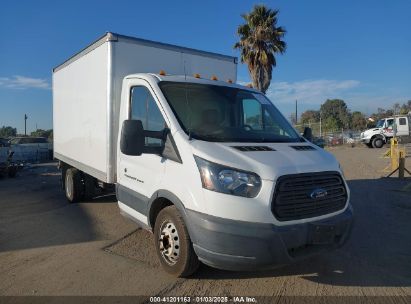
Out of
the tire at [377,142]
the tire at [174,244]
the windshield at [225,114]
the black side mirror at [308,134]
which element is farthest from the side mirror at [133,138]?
the tire at [377,142]

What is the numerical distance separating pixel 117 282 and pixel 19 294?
1.02m

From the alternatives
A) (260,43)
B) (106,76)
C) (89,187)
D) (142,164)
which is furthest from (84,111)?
(260,43)

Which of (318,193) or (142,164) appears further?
(142,164)

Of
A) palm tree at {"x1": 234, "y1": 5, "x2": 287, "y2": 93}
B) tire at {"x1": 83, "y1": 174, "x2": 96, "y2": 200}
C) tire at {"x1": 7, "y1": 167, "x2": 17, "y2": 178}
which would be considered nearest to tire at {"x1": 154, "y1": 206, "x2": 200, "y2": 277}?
tire at {"x1": 83, "y1": 174, "x2": 96, "y2": 200}

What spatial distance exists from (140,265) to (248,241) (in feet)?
6.03

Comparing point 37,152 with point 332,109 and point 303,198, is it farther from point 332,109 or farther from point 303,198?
point 332,109

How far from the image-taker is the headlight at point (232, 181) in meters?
3.83

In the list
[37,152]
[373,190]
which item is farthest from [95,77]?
[37,152]

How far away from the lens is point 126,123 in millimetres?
4434

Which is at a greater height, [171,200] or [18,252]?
[171,200]

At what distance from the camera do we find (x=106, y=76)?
5980 millimetres

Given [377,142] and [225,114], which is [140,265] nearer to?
[225,114]

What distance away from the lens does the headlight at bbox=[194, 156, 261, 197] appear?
3.83m

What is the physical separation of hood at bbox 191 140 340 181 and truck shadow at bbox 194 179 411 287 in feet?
4.33
